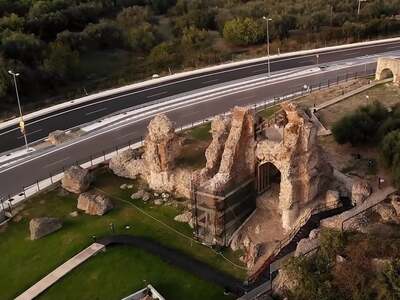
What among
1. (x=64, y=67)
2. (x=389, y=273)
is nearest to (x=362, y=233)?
(x=389, y=273)

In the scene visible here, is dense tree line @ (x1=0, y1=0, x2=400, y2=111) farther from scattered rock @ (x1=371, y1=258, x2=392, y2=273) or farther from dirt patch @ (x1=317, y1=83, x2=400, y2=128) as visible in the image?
scattered rock @ (x1=371, y1=258, x2=392, y2=273)

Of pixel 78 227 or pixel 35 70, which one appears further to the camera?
pixel 35 70

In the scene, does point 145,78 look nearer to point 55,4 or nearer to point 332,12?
point 55,4

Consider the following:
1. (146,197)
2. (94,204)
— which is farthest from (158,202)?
(94,204)

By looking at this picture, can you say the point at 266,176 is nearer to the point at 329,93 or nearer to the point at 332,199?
the point at 332,199

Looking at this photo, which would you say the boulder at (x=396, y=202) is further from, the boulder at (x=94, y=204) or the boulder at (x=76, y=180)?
the boulder at (x=76, y=180)

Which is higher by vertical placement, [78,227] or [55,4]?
[55,4]
